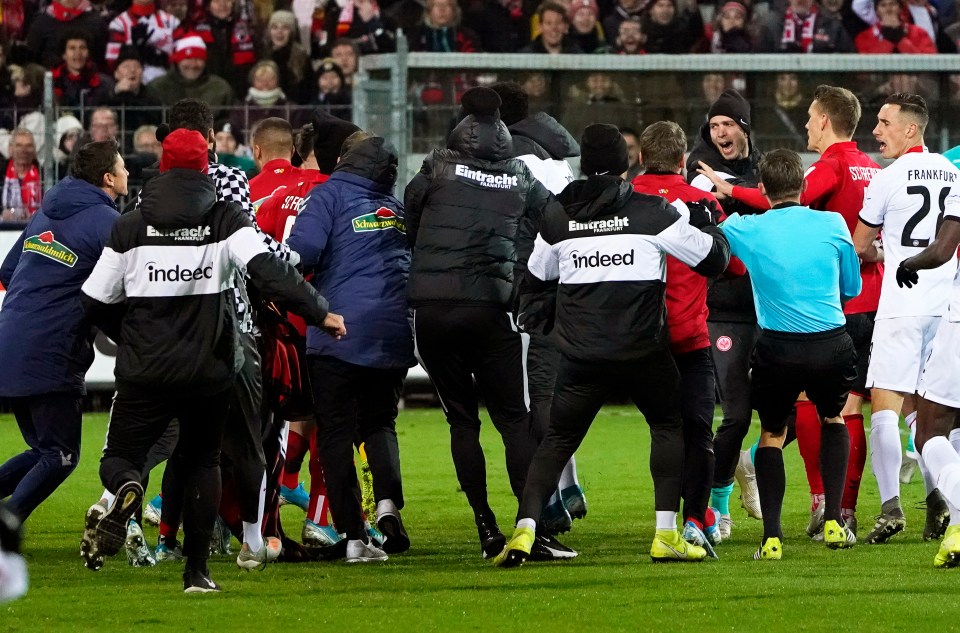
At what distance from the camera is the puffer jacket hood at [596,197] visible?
24.6ft

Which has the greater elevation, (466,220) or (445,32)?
(445,32)

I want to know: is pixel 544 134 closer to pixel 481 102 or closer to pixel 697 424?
pixel 481 102

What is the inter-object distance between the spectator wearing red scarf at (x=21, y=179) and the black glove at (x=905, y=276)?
9031 millimetres

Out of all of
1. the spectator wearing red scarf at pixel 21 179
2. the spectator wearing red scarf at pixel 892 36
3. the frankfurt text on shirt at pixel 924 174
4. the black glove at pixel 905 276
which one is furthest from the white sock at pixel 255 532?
the spectator wearing red scarf at pixel 892 36

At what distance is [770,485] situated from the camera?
26.0ft

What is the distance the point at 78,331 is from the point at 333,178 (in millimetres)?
1426

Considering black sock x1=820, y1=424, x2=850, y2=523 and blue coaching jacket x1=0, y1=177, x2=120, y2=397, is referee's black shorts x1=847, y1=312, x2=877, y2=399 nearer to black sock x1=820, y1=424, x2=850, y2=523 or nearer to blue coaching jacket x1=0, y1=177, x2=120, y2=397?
black sock x1=820, y1=424, x2=850, y2=523

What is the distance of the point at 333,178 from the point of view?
8125 mm

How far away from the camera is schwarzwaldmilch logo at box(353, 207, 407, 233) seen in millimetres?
8055

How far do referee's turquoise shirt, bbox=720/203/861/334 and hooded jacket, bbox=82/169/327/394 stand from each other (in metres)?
2.25

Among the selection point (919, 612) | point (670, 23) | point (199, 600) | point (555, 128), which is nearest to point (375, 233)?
point (555, 128)

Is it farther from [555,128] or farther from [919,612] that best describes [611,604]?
[555,128]

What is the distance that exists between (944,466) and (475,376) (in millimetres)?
2177

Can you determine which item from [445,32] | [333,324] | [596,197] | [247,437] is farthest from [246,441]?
[445,32]
